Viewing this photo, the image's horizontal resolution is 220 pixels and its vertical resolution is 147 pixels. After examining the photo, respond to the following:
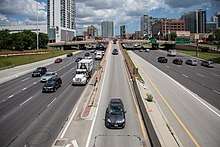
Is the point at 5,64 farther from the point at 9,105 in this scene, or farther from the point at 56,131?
the point at 56,131

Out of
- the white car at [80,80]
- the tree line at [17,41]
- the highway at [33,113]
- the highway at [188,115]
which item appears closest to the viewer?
the highway at [188,115]

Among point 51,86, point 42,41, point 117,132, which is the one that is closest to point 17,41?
point 42,41

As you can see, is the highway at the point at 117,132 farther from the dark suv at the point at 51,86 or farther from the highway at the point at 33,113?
the dark suv at the point at 51,86

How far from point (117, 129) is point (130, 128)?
3.23 ft

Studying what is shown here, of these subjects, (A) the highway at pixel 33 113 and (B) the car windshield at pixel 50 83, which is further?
(B) the car windshield at pixel 50 83

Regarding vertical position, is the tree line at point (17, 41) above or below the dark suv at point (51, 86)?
above

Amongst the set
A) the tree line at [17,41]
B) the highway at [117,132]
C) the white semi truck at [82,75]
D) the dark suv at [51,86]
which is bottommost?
the highway at [117,132]

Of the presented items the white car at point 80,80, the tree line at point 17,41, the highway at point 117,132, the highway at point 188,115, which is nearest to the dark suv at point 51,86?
the white car at point 80,80

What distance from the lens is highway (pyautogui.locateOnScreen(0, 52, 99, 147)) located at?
20781 millimetres

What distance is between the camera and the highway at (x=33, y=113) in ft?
68.2

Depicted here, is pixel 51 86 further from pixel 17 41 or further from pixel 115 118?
pixel 17 41

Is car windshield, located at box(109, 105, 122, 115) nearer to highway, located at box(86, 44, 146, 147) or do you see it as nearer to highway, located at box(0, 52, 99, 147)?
highway, located at box(86, 44, 146, 147)

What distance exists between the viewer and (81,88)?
4241 centimetres

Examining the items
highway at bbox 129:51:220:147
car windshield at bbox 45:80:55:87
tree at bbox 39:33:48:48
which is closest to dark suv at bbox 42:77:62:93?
car windshield at bbox 45:80:55:87
